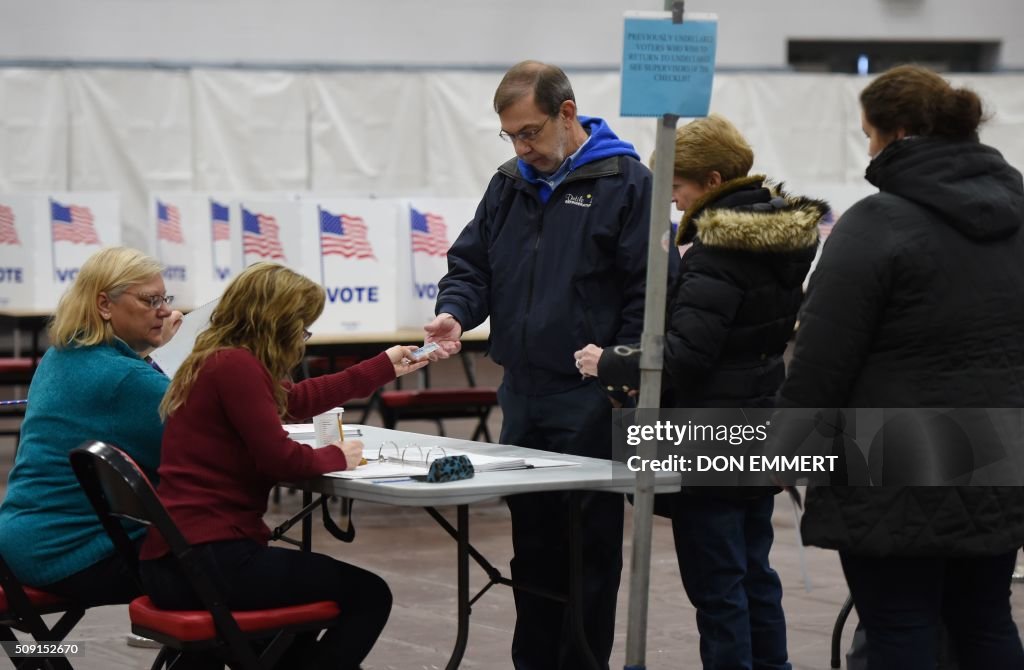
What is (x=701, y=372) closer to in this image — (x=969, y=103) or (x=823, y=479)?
(x=823, y=479)

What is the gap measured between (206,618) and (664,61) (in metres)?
1.51

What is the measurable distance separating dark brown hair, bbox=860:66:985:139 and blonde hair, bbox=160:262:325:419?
4.44ft

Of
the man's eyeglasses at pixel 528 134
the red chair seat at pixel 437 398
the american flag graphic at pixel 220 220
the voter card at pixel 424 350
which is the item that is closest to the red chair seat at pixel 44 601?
the voter card at pixel 424 350

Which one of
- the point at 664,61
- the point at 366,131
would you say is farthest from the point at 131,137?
the point at 664,61

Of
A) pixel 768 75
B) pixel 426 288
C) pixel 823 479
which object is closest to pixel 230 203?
pixel 426 288

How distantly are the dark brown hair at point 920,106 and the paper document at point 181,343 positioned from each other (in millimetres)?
2294

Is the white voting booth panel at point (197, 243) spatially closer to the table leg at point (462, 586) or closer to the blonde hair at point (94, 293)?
the blonde hair at point (94, 293)

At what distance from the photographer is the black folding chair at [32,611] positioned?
129 inches

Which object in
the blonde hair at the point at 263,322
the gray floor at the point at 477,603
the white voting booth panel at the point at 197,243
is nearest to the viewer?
the blonde hair at the point at 263,322

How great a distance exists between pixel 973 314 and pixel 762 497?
3.07 ft

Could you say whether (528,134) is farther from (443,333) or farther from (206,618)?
(206,618)

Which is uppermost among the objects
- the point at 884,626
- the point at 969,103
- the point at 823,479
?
the point at 969,103

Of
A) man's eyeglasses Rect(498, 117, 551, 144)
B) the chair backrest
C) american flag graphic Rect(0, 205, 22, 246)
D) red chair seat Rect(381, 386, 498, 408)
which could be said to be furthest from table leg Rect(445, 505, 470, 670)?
american flag graphic Rect(0, 205, 22, 246)

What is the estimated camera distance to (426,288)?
7.64 metres
